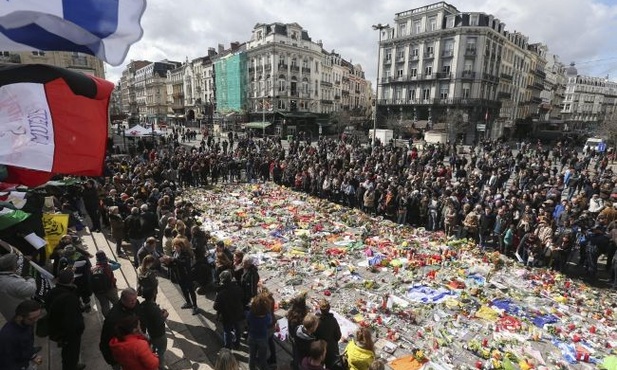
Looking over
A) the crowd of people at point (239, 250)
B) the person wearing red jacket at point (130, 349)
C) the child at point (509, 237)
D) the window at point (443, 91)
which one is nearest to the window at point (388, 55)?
the window at point (443, 91)

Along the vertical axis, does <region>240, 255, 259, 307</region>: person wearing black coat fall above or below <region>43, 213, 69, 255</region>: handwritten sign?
below

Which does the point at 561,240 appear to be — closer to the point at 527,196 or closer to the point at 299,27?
the point at 527,196

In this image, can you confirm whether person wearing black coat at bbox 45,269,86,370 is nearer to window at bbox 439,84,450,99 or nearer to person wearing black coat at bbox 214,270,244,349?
person wearing black coat at bbox 214,270,244,349

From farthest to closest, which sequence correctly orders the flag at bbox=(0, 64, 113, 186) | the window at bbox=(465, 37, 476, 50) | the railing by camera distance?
the railing
the window at bbox=(465, 37, 476, 50)
the flag at bbox=(0, 64, 113, 186)

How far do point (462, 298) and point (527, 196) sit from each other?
19.5ft

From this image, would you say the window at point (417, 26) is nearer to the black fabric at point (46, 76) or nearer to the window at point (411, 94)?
the window at point (411, 94)

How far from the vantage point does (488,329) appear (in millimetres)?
6551

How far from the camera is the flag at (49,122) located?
323 centimetres

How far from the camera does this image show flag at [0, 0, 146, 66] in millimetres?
2754

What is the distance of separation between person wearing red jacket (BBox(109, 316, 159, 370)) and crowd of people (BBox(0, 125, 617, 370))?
11mm

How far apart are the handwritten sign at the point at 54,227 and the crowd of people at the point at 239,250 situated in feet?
3.15

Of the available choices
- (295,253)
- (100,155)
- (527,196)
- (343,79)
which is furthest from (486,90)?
(100,155)

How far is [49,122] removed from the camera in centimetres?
349

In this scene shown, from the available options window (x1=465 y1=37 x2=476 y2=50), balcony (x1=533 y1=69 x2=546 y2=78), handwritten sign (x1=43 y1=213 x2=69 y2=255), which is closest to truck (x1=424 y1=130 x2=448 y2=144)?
window (x1=465 y1=37 x2=476 y2=50)
